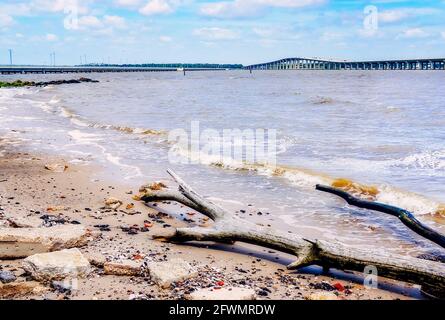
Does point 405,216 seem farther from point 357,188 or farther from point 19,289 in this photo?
point 19,289

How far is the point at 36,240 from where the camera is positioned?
20.1ft

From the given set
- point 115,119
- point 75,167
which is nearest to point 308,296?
point 75,167

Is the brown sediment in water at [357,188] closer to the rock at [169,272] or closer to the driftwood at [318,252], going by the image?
the driftwood at [318,252]

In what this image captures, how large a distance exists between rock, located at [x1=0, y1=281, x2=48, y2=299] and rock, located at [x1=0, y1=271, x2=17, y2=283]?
138 mm

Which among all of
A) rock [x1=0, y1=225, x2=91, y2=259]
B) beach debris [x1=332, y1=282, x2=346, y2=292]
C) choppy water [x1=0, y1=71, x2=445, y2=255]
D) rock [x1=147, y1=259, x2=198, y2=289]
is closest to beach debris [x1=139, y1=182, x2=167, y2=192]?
choppy water [x1=0, y1=71, x2=445, y2=255]

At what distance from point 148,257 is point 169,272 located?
920 millimetres

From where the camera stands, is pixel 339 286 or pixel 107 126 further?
pixel 107 126

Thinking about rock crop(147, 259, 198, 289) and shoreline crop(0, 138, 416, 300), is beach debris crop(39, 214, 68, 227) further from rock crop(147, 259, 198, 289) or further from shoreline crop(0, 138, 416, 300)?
rock crop(147, 259, 198, 289)

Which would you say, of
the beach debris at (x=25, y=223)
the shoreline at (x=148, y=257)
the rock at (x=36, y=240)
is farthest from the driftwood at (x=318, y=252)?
the beach debris at (x=25, y=223)

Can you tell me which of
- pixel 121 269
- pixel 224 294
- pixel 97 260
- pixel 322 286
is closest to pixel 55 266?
pixel 97 260

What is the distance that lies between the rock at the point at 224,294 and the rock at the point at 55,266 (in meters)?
1.36

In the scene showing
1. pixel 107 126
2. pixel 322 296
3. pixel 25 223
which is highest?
pixel 107 126

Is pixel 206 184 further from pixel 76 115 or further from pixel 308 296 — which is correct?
pixel 76 115

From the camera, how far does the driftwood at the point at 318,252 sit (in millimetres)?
5227
